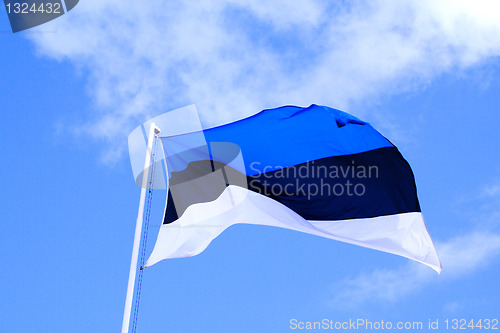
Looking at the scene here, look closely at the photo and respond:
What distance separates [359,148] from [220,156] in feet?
10.0

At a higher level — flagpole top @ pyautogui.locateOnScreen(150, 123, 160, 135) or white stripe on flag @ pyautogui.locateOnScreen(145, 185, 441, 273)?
flagpole top @ pyautogui.locateOnScreen(150, 123, 160, 135)

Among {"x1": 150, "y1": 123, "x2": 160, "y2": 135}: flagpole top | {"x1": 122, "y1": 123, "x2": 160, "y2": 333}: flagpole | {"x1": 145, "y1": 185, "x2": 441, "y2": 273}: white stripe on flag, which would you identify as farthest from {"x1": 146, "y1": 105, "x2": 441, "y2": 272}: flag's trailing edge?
{"x1": 122, "y1": 123, "x2": 160, "y2": 333}: flagpole

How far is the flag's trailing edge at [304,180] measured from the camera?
40.0 feet

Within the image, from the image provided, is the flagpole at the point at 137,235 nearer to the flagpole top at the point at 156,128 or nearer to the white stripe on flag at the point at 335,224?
the flagpole top at the point at 156,128

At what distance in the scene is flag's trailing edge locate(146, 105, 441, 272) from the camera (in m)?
12.2

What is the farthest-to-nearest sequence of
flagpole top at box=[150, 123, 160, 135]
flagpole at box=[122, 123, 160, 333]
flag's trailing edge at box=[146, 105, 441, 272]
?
flag's trailing edge at box=[146, 105, 441, 272], flagpole top at box=[150, 123, 160, 135], flagpole at box=[122, 123, 160, 333]

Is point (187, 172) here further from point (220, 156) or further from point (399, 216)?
point (399, 216)

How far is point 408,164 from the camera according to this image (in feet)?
43.8
